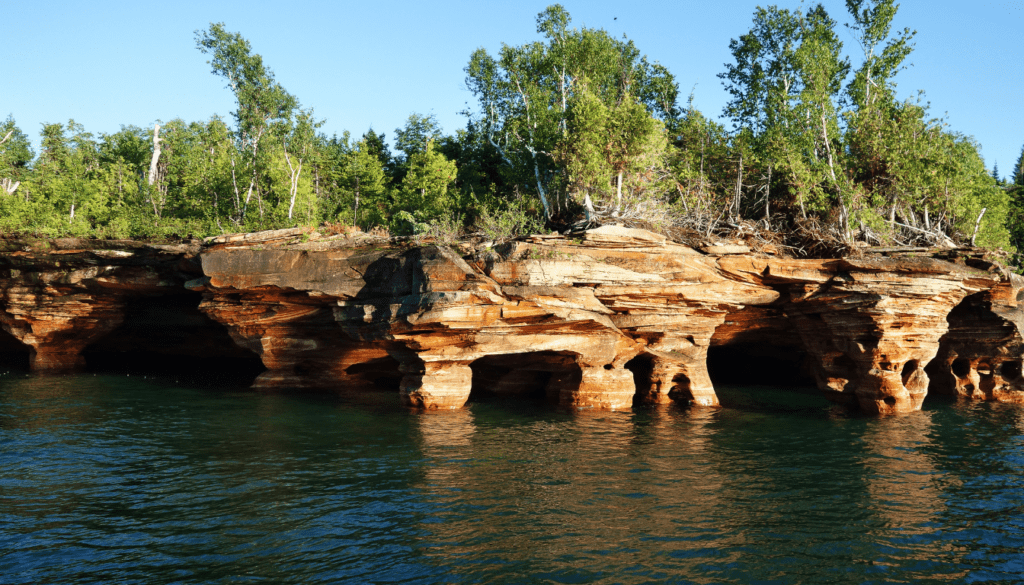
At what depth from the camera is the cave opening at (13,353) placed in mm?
35562

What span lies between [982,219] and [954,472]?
2314 cm

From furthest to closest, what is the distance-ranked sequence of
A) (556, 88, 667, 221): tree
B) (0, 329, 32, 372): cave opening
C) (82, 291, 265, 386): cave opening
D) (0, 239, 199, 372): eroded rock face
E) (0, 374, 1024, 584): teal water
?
(0, 329, 32, 372): cave opening → (82, 291, 265, 386): cave opening → (0, 239, 199, 372): eroded rock face → (556, 88, 667, 221): tree → (0, 374, 1024, 584): teal water

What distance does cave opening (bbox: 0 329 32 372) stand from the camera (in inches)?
1400

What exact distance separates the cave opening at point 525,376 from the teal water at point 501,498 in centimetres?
274

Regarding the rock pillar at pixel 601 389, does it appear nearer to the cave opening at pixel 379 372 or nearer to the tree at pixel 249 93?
the cave opening at pixel 379 372

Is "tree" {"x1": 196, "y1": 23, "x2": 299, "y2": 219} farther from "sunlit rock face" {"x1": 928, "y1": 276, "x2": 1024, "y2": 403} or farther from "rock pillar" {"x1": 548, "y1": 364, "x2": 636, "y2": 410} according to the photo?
"sunlit rock face" {"x1": 928, "y1": 276, "x2": 1024, "y2": 403}

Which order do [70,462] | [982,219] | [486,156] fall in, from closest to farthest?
[70,462] → [982,219] → [486,156]

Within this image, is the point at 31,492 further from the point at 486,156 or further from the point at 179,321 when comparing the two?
the point at 486,156

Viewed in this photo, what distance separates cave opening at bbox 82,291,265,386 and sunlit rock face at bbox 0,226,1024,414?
14.8 ft

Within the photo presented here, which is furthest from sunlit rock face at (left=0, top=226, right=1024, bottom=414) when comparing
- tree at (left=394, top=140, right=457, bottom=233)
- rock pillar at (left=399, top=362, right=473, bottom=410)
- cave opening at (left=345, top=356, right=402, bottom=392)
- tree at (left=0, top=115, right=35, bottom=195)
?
tree at (left=0, top=115, right=35, bottom=195)

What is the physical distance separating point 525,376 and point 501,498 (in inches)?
559

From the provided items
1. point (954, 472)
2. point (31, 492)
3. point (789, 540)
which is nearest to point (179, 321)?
point (31, 492)

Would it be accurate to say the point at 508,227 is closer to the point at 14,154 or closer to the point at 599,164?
the point at 599,164

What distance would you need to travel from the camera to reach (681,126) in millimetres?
32625
